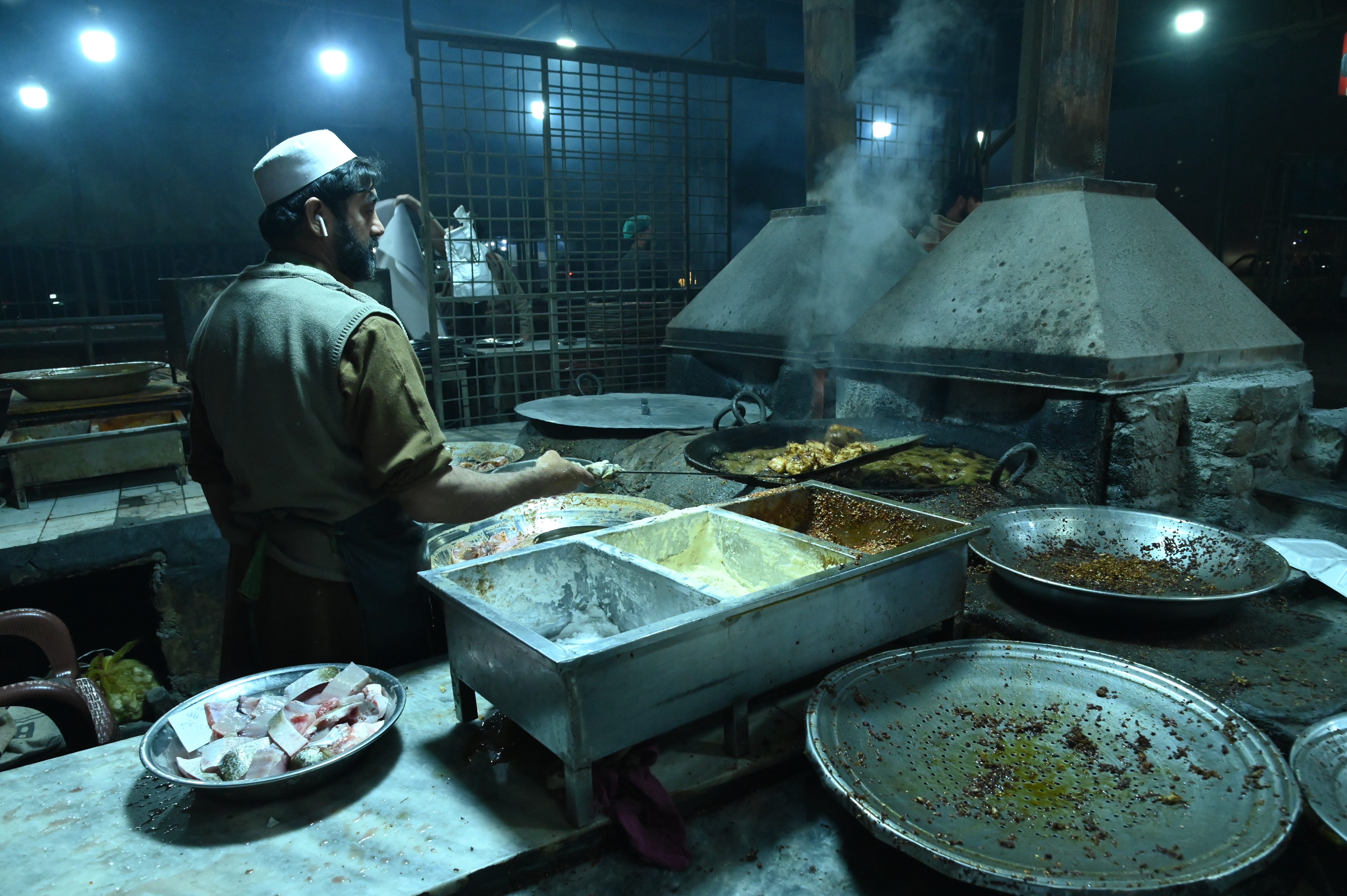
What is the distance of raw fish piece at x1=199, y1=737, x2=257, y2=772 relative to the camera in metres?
1.54

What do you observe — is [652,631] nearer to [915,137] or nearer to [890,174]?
[890,174]

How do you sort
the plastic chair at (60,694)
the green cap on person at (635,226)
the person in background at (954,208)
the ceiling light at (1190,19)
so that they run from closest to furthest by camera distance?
the plastic chair at (60,694) → the person in background at (954,208) → the green cap on person at (635,226) → the ceiling light at (1190,19)

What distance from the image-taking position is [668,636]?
149 centimetres

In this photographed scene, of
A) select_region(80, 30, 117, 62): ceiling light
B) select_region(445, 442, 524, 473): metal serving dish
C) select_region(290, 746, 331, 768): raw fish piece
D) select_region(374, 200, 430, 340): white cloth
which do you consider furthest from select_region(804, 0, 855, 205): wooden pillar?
select_region(80, 30, 117, 62): ceiling light

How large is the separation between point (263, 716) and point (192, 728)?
0.13 metres

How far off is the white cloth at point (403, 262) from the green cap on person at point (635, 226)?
7.21 feet

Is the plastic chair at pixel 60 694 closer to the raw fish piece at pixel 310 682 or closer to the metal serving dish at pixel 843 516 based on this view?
the raw fish piece at pixel 310 682

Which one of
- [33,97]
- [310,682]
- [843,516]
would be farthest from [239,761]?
[33,97]

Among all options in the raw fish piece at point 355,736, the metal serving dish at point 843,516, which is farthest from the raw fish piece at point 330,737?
the metal serving dish at point 843,516

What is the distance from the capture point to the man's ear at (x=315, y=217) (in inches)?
87.1

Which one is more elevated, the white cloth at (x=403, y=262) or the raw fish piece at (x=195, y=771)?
the white cloth at (x=403, y=262)

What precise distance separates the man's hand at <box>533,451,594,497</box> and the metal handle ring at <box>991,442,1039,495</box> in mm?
1677

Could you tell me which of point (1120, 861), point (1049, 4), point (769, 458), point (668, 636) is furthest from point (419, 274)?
point (1120, 861)

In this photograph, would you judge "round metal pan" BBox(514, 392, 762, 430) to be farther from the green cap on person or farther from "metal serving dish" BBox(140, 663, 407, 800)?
"metal serving dish" BBox(140, 663, 407, 800)
